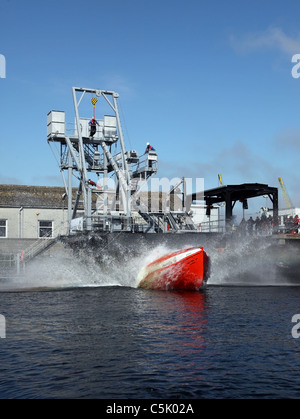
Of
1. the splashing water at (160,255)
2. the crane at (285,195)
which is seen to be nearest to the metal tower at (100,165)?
the splashing water at (160,255)

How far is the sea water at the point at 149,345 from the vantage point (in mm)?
11664

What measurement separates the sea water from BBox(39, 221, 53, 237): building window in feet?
99.1

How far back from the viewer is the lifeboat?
105ft

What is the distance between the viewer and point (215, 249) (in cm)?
3928

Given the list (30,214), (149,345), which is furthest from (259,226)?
(30,214)

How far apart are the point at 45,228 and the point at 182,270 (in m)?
31.7

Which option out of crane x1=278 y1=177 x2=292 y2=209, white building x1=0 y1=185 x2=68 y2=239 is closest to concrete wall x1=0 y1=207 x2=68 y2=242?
white building x1=0 y1=185 x2=68 y2=239

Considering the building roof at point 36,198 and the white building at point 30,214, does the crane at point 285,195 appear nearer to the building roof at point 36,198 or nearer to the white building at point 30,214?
the building roof at point 36,198

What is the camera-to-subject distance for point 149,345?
622 inches

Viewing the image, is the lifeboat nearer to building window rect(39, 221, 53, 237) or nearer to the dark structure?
the dark structure

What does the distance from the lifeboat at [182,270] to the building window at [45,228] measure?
95.4 feet

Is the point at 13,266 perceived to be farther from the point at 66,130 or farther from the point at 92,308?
the point at 92,308

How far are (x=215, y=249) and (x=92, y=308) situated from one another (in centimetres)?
1769
